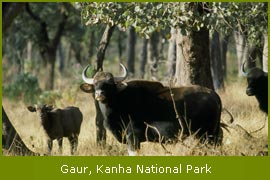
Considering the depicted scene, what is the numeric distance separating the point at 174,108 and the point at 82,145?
8.52 feet

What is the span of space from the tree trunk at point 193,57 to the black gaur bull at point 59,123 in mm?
2322

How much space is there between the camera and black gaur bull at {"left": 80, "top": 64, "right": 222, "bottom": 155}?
10617 millimetres

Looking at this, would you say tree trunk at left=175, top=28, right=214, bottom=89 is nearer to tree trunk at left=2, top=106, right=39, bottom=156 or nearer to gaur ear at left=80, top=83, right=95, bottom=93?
gaur ear at left=80, top=83, right=95, bottom=93

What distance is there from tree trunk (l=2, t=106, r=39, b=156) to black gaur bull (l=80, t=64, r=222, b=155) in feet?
4.78

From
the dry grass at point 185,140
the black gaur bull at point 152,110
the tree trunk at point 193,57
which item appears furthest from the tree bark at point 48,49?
the black gaur bull at point 152,110

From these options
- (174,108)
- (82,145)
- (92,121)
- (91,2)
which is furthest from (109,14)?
(92,121)

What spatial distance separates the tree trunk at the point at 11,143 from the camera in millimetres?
10883

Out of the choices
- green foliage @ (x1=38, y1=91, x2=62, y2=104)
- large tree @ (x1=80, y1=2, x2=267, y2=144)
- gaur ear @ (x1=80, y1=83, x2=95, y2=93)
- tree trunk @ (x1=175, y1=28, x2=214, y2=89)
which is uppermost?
large tree @ (x1=80, y1=2, x2=267, y2=144)

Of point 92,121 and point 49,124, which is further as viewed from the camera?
point 92,121

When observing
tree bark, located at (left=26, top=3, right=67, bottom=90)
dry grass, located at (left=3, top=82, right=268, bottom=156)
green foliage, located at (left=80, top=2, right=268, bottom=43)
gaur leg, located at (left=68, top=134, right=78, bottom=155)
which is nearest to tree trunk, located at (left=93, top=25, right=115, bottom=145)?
dry grass, located at (left=3, top=82, right=268, bottom=156)

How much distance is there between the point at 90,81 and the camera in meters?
10.9

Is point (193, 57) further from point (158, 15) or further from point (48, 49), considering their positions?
point (48, 49)

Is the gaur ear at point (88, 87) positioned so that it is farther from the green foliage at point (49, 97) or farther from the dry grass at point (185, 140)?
the green foliage at point (49, 97)

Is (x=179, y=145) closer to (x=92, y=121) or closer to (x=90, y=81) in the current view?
(x=90, y=81)
